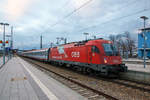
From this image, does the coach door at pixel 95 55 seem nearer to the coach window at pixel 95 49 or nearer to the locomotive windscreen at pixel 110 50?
the coach window at pixel 95 49

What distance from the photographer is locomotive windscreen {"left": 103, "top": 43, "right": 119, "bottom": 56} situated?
10094 mm

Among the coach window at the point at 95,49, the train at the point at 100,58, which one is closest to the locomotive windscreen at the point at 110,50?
the train at the point at 100,58

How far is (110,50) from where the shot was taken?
33.9 ft

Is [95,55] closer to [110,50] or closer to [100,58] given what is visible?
[100,58]

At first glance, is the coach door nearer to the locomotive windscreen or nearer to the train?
the train

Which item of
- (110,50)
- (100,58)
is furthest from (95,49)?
(110,50)

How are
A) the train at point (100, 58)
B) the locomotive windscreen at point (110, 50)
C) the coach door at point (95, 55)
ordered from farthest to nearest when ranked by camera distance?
the locomotive windscreen at point (110, 50), the coach door at point (95, 55), the train at point (100, 58)

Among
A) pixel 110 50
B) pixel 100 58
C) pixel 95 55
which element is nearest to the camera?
pixel 100 58

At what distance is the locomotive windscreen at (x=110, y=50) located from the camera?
1009 cm

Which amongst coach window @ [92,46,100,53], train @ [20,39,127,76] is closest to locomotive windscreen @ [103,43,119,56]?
train @ [20,39,127,76]

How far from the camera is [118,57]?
10.4 meters

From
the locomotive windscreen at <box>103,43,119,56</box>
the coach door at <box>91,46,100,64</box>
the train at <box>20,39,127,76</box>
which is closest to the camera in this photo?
the train at <box>20,39,127,76</box>

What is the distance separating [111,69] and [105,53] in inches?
49.4

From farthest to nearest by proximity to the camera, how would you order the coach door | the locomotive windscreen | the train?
the locomotive windscreen < the coach door < the train
